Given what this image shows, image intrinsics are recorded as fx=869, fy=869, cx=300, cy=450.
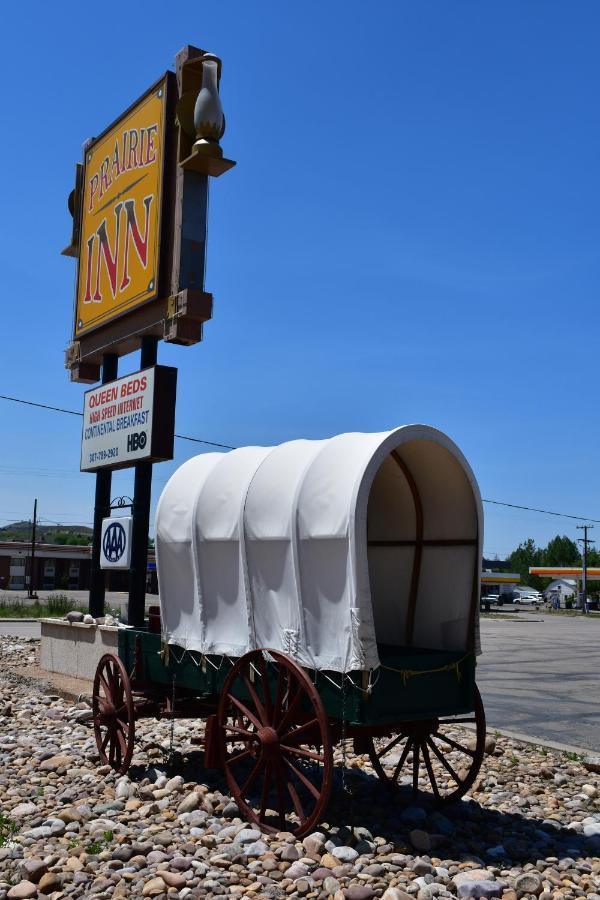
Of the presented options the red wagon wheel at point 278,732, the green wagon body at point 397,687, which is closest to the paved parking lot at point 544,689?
the green wagon body at point 397,687

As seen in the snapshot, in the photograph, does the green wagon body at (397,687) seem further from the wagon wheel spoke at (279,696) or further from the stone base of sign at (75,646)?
the stone base of sign at (75,646)

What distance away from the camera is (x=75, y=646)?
1506 centimetres

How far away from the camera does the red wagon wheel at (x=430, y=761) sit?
733 centimetres

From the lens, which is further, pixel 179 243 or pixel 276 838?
pixel 179 243

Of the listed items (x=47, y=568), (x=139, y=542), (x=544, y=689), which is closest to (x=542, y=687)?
(x=544, y=689)

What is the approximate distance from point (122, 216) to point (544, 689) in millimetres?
11404

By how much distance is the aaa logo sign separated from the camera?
46.7ft

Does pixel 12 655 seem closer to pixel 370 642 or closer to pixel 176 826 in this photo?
pixel 176 826

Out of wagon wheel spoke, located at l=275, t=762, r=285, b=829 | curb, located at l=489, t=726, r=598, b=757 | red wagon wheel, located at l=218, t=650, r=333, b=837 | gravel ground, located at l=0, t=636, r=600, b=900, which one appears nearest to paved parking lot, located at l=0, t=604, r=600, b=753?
curb, located at l=489, t=726, r=598, b=757

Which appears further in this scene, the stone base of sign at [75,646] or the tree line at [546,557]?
the tree line at [546,557]

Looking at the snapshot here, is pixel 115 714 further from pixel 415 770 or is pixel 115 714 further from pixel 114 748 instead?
pixel 415 770

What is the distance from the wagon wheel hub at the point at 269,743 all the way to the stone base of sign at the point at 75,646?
735cm

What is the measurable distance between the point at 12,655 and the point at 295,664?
13.9 meters

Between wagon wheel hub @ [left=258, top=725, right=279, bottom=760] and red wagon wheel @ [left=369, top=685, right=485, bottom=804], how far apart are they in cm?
112
